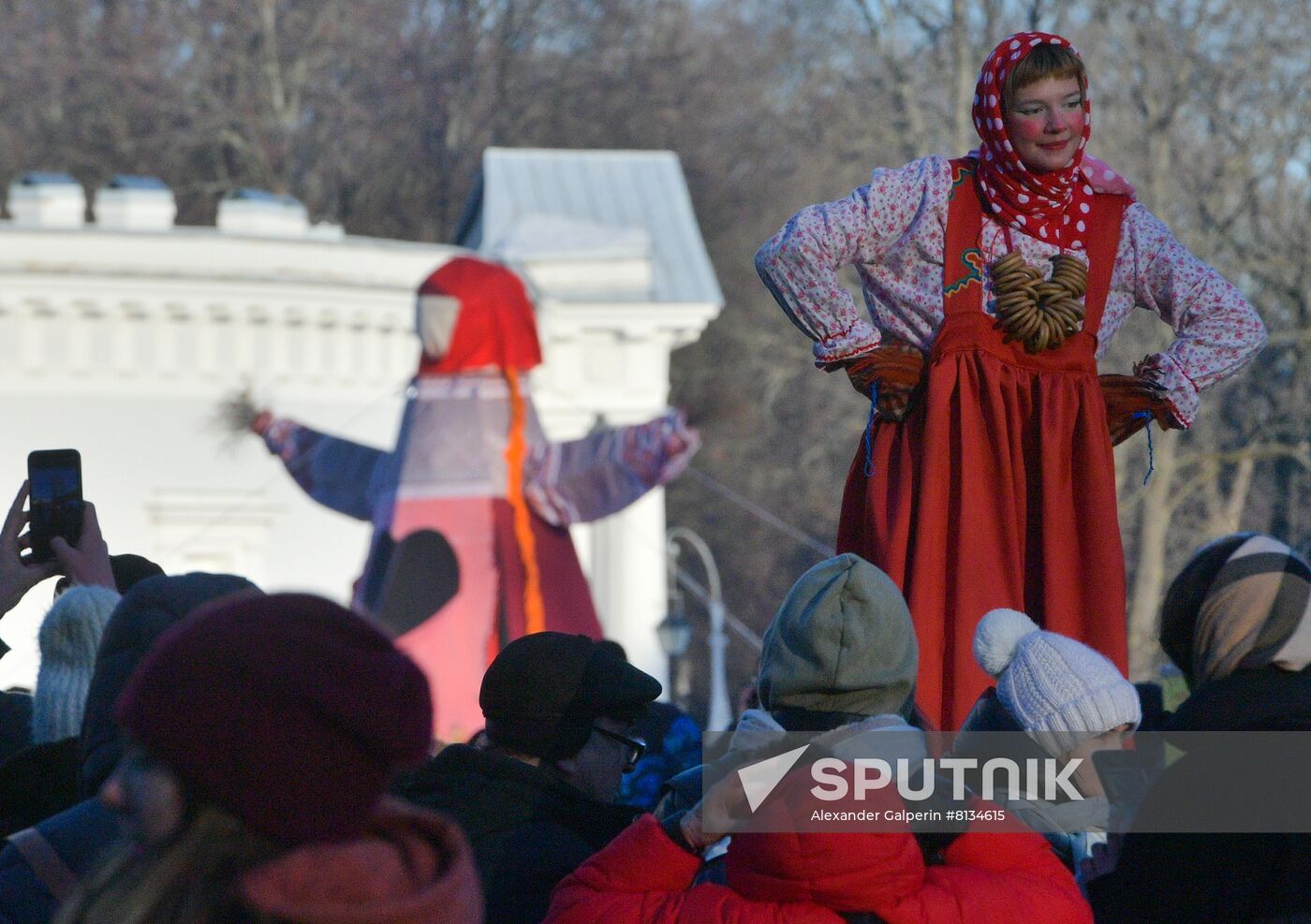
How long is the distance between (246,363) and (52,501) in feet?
39.8

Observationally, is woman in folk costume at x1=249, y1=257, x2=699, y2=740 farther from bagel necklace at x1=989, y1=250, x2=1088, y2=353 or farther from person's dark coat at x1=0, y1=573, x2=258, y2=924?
person's dark coat at x1=0, y1=573, x2=258, y2=924

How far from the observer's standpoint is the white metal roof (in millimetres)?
16453

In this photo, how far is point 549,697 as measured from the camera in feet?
9.94

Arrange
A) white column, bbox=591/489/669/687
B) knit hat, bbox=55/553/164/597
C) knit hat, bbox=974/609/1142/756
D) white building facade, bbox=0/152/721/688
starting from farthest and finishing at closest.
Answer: white column, bbox=591/489/669/687
white building facade, bbox=0/152/721/688
knit hat, bbox=55/553/164/597
knit hat, bbox=974/609/1142/756

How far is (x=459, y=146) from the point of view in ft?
91.6

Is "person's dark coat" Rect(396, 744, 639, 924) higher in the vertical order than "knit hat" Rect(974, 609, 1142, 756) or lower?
lower

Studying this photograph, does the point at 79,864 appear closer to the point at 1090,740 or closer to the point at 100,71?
the point at 1090,740

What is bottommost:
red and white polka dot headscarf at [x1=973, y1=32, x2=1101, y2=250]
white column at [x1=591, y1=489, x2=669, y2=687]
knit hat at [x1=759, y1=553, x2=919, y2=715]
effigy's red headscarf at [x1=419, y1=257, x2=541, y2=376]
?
white column at [x1=591, y1=489, x2=669, y2=687]

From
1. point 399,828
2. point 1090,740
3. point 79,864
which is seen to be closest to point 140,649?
point 79,864

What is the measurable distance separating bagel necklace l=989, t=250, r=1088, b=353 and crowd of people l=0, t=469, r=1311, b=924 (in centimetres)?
63

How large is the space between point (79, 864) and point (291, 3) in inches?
1030

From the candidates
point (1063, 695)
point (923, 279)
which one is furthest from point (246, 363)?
point (1063, 695)

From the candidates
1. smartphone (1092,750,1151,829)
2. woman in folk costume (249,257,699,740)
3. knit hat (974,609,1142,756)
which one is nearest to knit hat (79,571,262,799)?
knit hat (974,609,1142,756)

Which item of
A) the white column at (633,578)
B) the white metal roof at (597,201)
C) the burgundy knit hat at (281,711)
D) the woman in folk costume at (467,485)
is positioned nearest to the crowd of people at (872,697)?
the burgundy knit hat at (281,711)
